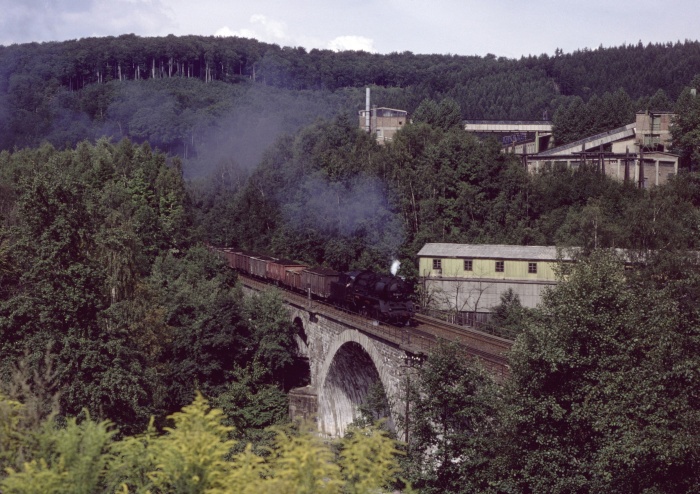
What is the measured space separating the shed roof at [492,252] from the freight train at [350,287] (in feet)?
26.2

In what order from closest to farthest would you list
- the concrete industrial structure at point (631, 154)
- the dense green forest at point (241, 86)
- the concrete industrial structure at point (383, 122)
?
the concrete industrial structure at point (631, 154)
the concrete industrial structure at point (383, 122)
the dense green forest at point (241, 86)

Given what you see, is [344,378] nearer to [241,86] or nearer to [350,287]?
[350,287]

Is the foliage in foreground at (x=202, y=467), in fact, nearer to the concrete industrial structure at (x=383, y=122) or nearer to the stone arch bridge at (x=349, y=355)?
the stone arch bridge at (x=349, y=355)

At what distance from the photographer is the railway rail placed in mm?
30200

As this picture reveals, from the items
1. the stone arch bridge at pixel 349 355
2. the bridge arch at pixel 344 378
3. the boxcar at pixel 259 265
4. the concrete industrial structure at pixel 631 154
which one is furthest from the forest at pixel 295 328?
the bridge arch at pixel 344 378

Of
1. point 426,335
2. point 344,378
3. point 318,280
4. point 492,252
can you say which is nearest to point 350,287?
point 344,378

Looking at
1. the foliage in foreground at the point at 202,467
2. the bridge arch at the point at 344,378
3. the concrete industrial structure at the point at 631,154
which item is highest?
the concrete industrial structure at the point at 631,154

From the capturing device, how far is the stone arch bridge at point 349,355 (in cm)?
3275

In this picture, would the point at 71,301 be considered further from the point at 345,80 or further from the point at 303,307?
the point at 345,80

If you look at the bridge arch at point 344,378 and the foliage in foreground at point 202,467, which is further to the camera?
the bridge arch at point 344,378

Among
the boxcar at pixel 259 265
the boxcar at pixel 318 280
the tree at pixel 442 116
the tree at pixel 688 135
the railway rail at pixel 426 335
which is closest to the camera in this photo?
the railway rail at pixel 426 335

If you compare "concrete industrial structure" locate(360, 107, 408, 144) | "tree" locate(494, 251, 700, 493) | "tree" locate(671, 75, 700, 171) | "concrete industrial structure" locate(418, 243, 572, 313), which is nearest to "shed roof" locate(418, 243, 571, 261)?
"concrete industrial structure" locate(418, 243, 572, 313)

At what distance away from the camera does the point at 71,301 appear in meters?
28.7

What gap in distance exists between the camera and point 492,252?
5178cm
